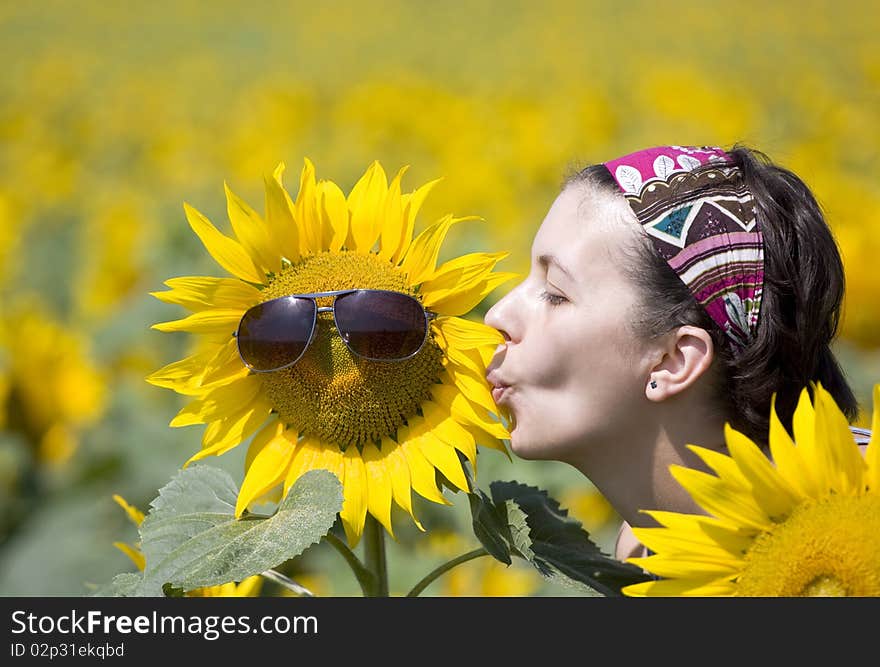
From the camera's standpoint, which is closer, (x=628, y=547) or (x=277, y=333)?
(x=277, y=333)

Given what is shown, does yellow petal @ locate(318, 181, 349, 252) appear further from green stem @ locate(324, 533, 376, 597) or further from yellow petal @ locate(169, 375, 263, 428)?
green stem @ locate(324, 533, 376, 597)

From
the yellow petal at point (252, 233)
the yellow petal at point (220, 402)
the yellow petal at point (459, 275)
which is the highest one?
the yellow petal at point (252, 233)

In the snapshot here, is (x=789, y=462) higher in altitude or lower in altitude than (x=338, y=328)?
lower

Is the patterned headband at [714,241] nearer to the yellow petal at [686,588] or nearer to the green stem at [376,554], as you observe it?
the yellow petal at [686,588]

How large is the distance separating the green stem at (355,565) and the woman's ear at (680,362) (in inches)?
19.1

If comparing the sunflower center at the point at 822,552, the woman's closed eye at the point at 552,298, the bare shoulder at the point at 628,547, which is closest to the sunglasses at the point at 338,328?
the woman's closed eye at the point at 552,298

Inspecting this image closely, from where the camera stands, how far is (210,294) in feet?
5.41

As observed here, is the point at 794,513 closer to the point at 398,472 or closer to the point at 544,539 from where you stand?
the point at 544,539

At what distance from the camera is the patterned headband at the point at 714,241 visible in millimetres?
1610

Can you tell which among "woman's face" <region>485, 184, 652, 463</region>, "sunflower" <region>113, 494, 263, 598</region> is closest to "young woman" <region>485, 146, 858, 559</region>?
"woman's face" <region>485, 184, 652, 463</region>

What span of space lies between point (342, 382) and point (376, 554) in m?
0.28

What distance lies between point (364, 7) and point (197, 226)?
1778 centimetres

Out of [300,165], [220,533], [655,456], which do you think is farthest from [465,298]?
[300,165]
